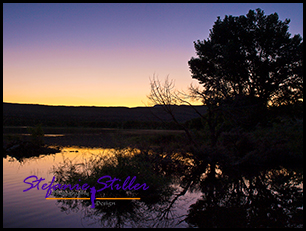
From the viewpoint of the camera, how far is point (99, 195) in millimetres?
8367

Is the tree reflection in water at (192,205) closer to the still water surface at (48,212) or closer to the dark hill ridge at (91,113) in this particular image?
the still water surface at (48,212)

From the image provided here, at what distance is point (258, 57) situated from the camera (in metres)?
23.4

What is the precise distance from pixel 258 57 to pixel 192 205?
18.9 meters

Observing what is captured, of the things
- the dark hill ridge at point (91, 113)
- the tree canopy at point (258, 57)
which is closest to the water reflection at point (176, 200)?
the tree canopy at point (258, 57)

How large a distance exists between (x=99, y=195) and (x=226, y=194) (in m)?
4.38

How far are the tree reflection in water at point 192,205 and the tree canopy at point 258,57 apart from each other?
12.0 metres

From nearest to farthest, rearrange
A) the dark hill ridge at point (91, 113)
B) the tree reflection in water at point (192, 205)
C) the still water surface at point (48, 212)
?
1. the still water surface at point (48, 212)
2. the tree reflection in water at point (192, 205)
3. the dark hill ridge at point (91, 113)

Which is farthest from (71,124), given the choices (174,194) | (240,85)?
(174,194)

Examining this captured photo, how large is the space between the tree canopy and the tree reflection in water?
11966 millimetres

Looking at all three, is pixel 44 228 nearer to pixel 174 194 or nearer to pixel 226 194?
pixel 174 194

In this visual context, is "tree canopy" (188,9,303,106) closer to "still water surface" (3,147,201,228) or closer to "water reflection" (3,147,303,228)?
"water reflection" (3,147,303,228)

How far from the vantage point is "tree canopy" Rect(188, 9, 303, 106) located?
2269 centimetres

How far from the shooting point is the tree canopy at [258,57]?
74.4ft

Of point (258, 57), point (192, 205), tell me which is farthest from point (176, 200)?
point (258, 57)
